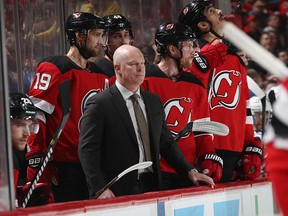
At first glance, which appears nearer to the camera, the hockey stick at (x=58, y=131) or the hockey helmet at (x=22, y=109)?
the hockey helmet at (x=22, y=109)

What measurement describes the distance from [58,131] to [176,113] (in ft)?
2.05

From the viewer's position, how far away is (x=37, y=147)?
4.16 m

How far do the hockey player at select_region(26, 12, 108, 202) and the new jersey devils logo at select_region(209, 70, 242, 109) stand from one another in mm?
650

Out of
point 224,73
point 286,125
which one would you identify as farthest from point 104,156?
point 286,125

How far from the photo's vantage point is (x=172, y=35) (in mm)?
4469

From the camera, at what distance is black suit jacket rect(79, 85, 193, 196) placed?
3710 millimetres

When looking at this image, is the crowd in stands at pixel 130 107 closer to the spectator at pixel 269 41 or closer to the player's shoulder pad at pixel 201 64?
the player's shoulder pad at pixel 201 64

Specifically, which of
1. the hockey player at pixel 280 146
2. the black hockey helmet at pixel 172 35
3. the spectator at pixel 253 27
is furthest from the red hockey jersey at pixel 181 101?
the spectator at pixel 253 27

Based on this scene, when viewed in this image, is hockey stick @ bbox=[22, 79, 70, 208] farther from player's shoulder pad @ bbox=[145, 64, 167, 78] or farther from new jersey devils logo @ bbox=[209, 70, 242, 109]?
new jersey devils logo @ bbox=[209, 70, 242, 109]

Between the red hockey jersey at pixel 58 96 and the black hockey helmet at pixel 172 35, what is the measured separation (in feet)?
1.14

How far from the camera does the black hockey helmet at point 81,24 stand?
4285mm

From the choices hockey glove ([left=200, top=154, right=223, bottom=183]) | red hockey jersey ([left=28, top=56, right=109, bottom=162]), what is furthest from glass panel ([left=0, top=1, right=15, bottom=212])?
hockey glove ([left=200, top=154, right=223, bottom=183])

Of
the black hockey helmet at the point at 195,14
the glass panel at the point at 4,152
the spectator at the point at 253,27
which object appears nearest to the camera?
the glass panel at the point at 4,152

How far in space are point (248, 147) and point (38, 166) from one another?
49.3 inches
